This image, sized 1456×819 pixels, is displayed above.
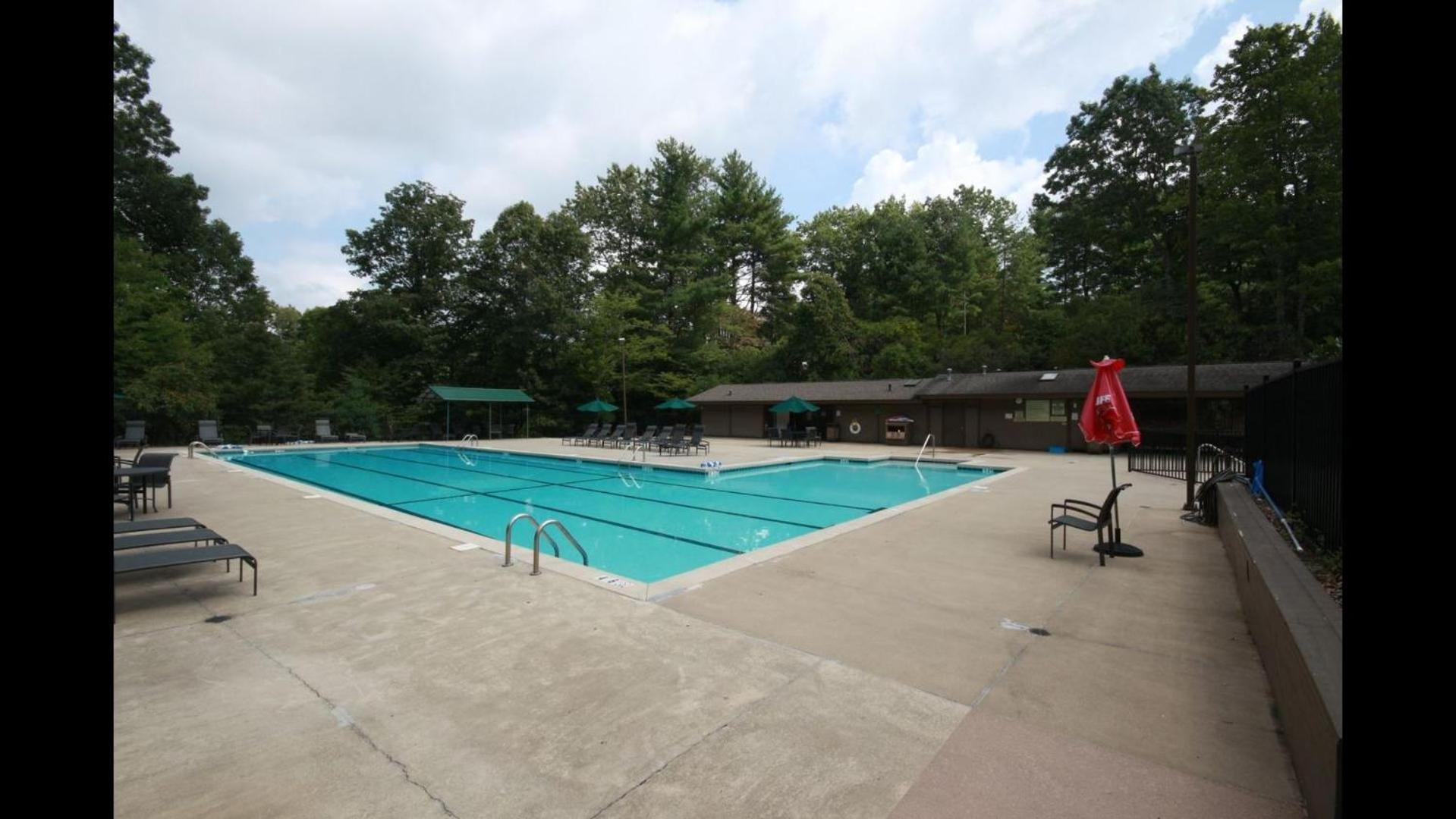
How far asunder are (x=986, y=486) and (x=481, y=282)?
31.2 metres

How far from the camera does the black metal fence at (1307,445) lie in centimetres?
443

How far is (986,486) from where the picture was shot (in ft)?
38.8

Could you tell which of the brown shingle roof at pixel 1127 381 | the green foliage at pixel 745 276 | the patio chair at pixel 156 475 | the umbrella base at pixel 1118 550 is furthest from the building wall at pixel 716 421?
the umbrella base at pixel 1118 550

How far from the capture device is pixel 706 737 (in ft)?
9.94

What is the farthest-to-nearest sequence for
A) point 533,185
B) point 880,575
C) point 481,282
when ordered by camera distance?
point 533,185 < point 481,282 < point 880,575

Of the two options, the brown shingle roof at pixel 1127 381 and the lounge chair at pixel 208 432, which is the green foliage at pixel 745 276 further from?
the brown shingle roof at pixel 1127 381

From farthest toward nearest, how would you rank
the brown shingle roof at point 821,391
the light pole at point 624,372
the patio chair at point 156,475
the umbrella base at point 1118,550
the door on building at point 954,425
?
the light pole at point 624,372
the brown shingle roof at point 821,391
the door on building at point 954,425
the patio chair at point 156,475
the umbrella base at point 1118,550

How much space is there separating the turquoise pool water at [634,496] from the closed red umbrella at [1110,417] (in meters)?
4.25

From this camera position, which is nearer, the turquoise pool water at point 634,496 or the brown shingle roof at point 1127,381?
the turquoise pool water at point 634,496

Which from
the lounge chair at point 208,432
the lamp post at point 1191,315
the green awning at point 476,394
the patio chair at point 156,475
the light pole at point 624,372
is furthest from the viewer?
the light pole at point 624,372

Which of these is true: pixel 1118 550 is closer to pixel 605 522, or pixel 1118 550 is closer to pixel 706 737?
pixel 706 737

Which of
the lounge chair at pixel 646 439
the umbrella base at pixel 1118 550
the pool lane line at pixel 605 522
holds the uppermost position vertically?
the lounge chair at pixel 646 439

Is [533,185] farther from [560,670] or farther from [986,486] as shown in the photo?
[560,670]
